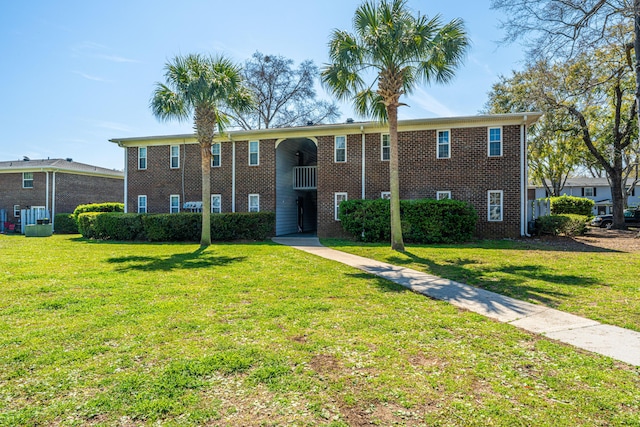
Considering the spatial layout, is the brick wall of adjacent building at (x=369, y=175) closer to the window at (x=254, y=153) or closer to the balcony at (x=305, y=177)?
the window at (x=254, y=153)

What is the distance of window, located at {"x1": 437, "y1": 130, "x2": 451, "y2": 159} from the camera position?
51.8ft

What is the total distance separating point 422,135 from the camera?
1602 centimetres

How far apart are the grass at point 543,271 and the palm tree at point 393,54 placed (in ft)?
6.05

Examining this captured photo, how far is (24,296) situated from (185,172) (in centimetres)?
1389

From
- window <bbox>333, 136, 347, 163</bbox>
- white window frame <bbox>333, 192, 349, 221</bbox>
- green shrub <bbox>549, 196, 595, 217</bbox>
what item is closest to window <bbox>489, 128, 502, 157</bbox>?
window <bbox>333, 136, 347, 163</bbox>

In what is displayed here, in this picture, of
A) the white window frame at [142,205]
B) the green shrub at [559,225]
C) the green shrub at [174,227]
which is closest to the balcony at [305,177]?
the green shrub at [174,227]

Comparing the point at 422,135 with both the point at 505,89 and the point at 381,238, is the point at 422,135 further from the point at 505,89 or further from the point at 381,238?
the point at 505,89

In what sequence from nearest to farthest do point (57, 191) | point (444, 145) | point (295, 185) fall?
point (444, 145) < point (295, 185) < point (57, 191)

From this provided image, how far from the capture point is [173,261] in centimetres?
982

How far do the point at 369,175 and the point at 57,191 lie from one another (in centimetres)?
Answer: 2163

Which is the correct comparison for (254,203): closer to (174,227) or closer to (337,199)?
(174,227)

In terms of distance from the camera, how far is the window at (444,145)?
621 inches

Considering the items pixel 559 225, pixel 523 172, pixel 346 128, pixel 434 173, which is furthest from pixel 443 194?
pixel 346 128

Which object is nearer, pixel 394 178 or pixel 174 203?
pixel 394 178
